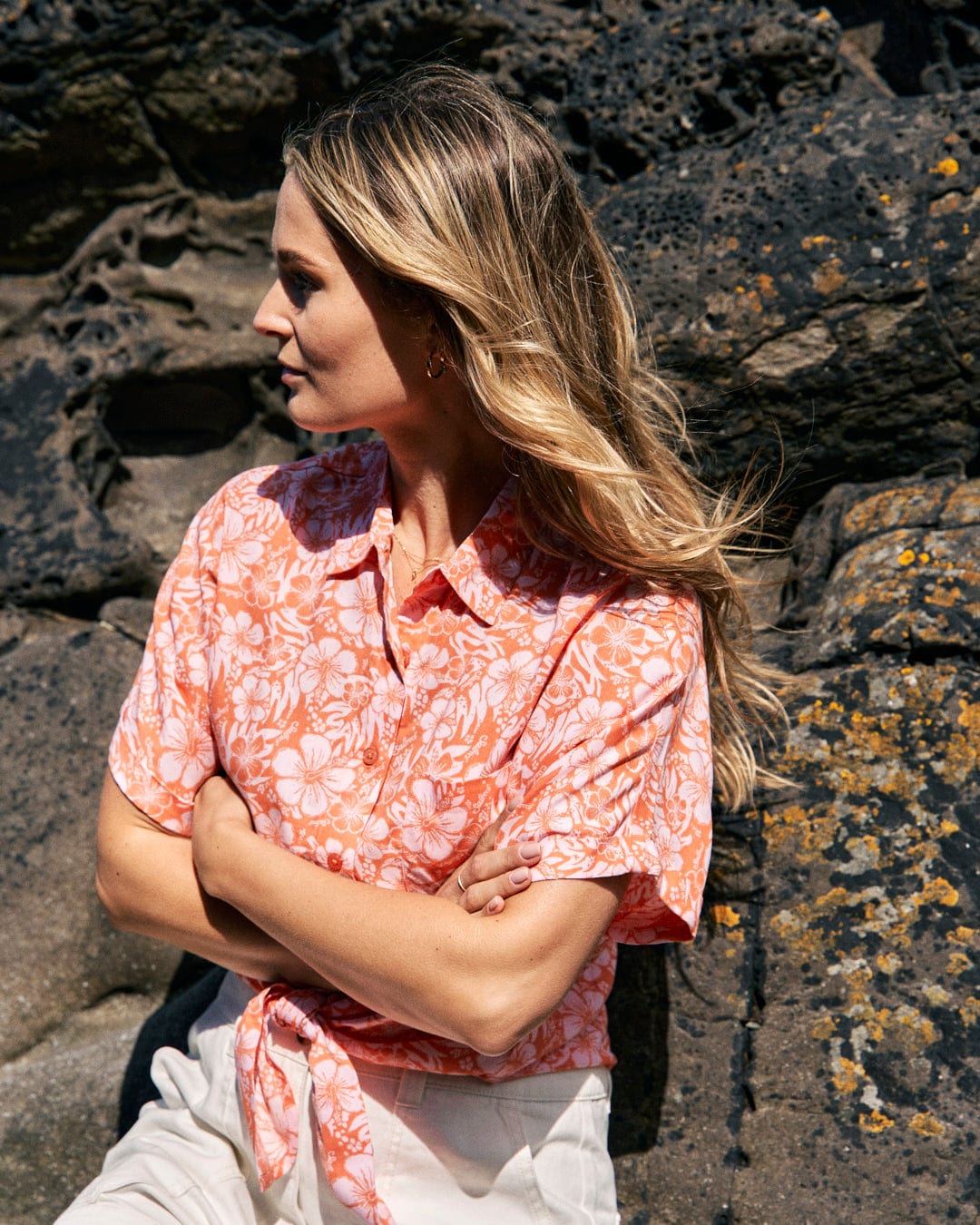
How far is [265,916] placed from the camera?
1760 mm

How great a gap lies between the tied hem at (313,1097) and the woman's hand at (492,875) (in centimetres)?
32

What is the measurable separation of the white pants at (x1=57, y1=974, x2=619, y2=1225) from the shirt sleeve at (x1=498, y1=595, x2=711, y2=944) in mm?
334

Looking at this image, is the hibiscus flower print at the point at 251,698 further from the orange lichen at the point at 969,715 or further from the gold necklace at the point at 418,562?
the orange lichen at the point at 969,715

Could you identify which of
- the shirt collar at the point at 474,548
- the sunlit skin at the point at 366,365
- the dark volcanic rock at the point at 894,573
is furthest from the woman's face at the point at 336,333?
the dark volcanic rock at the point at 894,573

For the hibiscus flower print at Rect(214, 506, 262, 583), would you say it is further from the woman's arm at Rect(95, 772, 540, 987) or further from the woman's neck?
the woman's arm at Rect(95, 772, 540, 987)

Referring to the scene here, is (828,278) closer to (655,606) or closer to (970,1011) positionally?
(655,606)

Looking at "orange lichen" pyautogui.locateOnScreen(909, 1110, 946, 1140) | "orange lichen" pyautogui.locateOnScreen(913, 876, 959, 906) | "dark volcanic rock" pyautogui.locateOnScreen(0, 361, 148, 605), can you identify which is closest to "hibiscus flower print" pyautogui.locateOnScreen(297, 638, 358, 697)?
"orange lichen" pyautogui.locateOnScreen(913, 876, 959, 906)

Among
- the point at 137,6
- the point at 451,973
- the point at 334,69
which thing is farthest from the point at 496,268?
the point at 137,6

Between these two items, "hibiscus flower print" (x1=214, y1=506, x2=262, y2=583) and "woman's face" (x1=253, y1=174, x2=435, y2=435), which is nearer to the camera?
"woman's face" (x1=253, y1=174, x2=435, y2=435)

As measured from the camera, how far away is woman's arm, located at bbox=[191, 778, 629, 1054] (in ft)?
5.26

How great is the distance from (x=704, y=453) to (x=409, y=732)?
3.95 ft

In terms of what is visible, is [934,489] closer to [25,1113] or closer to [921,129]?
[921,129]

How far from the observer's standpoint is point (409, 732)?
1.84 metres

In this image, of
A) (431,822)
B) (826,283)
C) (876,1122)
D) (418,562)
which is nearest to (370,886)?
(431,822)
